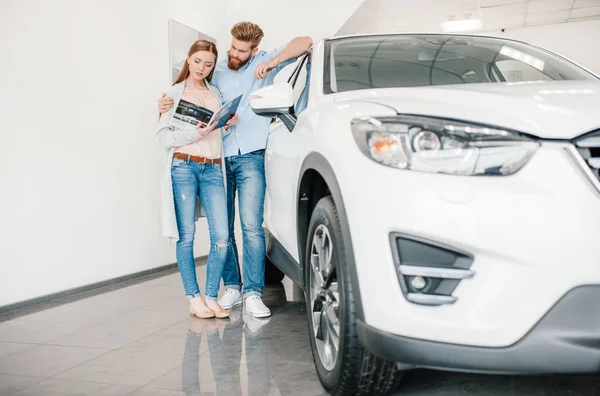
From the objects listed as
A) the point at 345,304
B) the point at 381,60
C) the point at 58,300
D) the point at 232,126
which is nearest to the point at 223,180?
the point at 232,126

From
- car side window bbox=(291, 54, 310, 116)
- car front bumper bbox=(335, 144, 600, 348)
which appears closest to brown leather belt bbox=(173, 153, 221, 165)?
car side window bbox=(291, 54, 310, 116)

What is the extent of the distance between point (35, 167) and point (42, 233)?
45cm

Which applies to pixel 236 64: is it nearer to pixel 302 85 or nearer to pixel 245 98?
pixel 245 98

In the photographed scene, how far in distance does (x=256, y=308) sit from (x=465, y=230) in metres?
2.21

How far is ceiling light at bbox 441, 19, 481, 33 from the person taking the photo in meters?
11.7

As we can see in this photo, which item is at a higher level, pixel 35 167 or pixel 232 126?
pixel 232 126

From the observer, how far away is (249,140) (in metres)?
3.59

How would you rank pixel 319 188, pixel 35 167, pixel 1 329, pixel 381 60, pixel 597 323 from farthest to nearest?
pixel 35 167, pixel 1 329, pixel 381 60, pixel 319 188, pixel 597 323

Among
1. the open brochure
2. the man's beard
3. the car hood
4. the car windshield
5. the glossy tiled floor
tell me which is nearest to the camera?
the car hood

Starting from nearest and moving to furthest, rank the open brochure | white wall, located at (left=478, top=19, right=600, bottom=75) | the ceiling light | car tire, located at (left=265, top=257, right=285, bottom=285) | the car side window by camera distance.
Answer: the car side window, the open brochure, car tire, located at (left=265, top=257, right=285, bottom=285), the ceiling light, white wall, located at (left=478, top=19, right=600, bottom=75)

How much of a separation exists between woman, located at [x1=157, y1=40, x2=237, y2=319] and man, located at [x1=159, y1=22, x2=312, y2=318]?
0.09m

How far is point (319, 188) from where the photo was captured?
2.39 meters

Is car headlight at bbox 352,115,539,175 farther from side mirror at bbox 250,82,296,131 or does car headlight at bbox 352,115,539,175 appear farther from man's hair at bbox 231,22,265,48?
man's hair at bbox 231,22,265,48

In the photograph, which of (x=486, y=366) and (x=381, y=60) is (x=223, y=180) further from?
(x=486, y=366)
